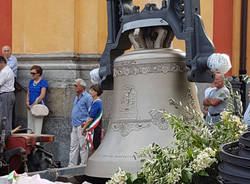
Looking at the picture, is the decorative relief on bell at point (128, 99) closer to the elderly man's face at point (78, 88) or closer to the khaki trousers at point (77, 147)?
the khaki trousers at point (77, 147)

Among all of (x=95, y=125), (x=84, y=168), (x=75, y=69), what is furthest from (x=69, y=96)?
(x=84, y=168)

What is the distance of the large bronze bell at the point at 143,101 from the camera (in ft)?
9.55

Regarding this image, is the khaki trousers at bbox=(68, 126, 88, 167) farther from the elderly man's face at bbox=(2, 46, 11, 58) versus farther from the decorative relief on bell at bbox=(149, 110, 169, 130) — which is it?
the decorative relief on bell at bbox=(149, 110, 169, 130)

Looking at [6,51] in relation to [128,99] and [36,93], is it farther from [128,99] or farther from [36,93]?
[128,99]

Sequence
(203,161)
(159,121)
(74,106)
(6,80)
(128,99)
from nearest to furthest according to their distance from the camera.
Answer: (203,161) → (159,121) → (128,99) → (74,106) → (6,80)

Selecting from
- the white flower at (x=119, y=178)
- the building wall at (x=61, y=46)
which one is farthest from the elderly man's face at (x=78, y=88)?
the white flower at (x=119, y=178)

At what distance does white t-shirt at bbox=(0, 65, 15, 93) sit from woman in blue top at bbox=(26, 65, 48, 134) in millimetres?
313

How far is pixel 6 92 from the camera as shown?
976cm

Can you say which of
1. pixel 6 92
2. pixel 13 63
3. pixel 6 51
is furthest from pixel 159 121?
pixel 6 51

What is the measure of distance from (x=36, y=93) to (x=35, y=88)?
0.26 feet

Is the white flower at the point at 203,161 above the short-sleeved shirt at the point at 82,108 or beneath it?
above

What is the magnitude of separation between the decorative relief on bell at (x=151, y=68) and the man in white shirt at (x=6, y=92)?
6.70m

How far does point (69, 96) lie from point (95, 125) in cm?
127

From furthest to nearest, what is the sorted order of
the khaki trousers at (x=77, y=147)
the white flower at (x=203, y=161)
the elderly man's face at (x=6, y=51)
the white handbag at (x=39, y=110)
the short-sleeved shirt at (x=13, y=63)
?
the elderly man's face at (x=6, y=51), the short-sleeved shirt at (x=13, y=63), the white handbag at (x=39, y=110), the khaki trousers at (x=77, y=147), the white flower at (x=203, y=161)
